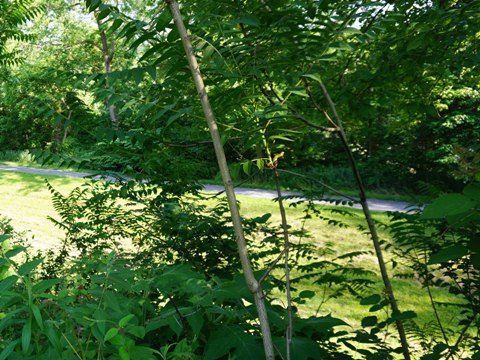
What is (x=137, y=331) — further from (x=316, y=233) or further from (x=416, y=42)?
(x=316, y=233)

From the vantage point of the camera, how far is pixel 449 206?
3.64 feet

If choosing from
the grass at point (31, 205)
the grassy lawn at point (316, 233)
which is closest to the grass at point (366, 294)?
the grassy lawn at point (316, 233)

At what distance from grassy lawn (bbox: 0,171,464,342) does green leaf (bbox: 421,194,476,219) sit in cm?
134

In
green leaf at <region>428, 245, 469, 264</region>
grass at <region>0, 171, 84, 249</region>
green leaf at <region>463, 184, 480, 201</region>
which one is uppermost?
green leaf at <region>463, 184, 480, 201</region>

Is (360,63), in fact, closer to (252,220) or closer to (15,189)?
(252,220)

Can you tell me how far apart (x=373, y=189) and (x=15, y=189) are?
12744 mm

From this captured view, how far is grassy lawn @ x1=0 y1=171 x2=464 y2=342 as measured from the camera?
17.2 feet

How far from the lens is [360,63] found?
2871mm

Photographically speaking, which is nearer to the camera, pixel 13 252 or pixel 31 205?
pixel 13 252

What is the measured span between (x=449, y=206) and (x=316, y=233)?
829 centimetres

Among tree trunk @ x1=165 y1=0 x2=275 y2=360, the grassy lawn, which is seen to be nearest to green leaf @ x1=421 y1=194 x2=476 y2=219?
tree trunk @ x1=165 y1=0 x2=275 y2=360

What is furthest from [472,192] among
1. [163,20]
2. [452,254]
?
[163,20]

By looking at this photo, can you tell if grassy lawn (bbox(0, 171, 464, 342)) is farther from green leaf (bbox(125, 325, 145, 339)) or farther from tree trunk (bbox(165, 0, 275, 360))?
green leaf (bbox(125, 325, 145, 339))

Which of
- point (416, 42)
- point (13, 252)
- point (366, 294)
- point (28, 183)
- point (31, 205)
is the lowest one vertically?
point (31, 205)
